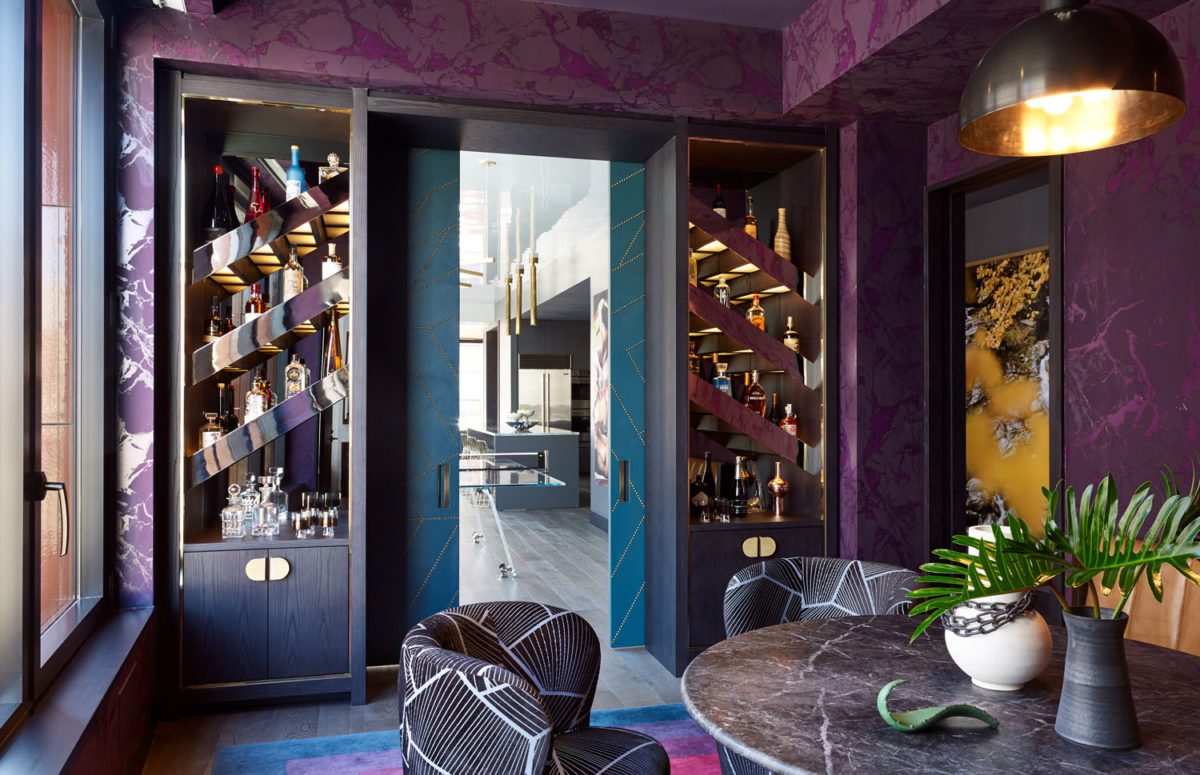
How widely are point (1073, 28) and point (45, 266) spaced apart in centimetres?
270

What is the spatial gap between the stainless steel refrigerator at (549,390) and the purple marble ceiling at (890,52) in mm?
11406

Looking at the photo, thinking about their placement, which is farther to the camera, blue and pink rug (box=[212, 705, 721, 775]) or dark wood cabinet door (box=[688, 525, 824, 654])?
dark wood cabinet door (box=[688, 525, 824, 654])

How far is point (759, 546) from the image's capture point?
4129 mm

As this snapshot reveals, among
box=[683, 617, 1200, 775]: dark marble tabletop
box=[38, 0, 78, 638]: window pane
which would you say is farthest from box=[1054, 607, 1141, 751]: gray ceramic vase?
box=[38, 0, 78, 638]: window pane

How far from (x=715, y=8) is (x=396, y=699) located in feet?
10.6

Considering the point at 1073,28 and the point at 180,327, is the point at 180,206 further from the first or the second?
the point at 1073,28

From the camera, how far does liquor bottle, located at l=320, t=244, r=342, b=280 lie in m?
3.87

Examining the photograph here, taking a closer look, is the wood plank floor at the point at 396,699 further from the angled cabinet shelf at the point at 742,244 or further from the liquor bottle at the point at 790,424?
the angled cabinet shelf at the point at 742,244

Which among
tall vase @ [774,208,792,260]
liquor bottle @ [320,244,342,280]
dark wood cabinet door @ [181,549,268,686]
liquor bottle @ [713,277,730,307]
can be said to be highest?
tall vase @ [774,208,792,260]

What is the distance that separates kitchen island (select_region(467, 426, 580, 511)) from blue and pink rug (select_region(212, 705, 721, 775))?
7.14 m

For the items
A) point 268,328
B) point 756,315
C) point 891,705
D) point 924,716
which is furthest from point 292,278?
point 924,716

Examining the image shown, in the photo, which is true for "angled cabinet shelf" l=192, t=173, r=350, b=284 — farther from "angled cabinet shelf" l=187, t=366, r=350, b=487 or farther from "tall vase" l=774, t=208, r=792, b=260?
"tall vase" l=774, t=208, r=792, b=260

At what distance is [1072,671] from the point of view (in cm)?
144

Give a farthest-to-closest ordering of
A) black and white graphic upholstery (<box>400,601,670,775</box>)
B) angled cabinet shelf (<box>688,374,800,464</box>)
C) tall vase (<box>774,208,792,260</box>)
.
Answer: tall vase (<box>774,208,792,260</box>), angled cabinet shelf (<box>688,374,800,464</box>), black and white graphic upholstery (<box>400,601,670,775</box>)
